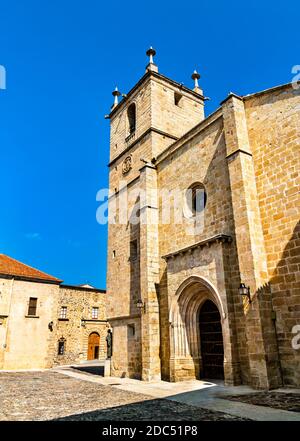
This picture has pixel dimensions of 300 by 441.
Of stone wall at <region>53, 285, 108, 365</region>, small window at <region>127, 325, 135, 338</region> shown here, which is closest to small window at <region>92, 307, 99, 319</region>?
stone wall at <region>53, 285, 108, 365</region>

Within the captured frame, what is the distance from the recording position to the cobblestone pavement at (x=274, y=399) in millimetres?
6086

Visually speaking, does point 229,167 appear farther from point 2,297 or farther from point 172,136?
point 2,297

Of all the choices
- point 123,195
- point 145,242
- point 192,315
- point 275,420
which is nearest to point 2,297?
point 123,195

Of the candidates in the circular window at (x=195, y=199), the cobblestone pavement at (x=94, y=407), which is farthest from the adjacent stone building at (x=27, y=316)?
the circular window at (x=195, y=199)

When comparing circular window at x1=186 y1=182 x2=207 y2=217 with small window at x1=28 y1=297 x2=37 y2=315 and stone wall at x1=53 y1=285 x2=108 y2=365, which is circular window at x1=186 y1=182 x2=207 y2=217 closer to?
small window at x1=28 y1=297 x2=37 y2=315

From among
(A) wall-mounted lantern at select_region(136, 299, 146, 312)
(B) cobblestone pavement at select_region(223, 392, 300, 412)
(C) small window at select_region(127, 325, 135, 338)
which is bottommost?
(B) cobblestone pavement at select_region(223, 392, 300, 412)

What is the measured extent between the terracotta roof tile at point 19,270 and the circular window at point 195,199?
1285 cm

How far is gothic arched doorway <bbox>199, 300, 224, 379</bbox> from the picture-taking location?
10438 mm

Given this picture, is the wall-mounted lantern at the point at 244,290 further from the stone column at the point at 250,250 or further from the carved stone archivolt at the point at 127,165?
the carved stone archivolt at the point at 127,165

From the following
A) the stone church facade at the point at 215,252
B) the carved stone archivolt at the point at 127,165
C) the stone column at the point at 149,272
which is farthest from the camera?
the carved stone archivolt at the point at 127,165

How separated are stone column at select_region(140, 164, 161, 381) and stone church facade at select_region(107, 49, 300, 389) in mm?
44

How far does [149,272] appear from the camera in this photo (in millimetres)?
12648

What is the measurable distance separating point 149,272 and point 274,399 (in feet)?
21.9

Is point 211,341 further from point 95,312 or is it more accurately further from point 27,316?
point 95,312
